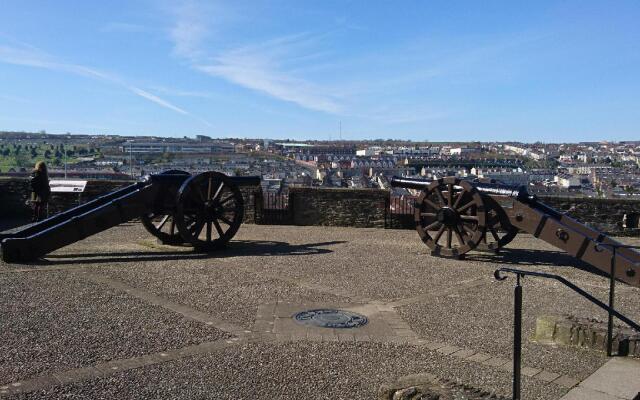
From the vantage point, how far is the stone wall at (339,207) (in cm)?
1557

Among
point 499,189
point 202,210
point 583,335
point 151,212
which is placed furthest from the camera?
point 151,212

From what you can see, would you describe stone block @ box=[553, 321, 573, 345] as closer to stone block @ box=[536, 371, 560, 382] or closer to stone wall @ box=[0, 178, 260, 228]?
stone block @ box=[536, 371, 560, 382]

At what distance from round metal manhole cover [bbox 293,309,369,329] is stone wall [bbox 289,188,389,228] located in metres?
8.54

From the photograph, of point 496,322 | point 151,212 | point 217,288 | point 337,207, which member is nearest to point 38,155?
point 337,207

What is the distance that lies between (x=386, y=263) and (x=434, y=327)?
13.1 ft

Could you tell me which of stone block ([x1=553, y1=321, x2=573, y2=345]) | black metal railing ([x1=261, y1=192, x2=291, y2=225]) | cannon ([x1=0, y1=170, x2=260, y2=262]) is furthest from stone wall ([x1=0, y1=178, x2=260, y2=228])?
stone block ([x1=553, y1=321, x2=573, y2=345])

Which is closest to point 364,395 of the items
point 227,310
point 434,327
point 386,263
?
point 434,327

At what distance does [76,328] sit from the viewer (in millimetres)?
6105

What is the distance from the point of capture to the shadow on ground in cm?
1023

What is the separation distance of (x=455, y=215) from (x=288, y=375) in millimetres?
7011

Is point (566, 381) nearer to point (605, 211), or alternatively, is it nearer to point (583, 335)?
point (583, 335)

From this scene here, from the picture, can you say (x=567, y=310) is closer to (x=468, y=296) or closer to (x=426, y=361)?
(x=468, y=296)

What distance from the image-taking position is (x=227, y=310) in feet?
23.0

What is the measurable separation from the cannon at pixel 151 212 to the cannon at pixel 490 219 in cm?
387
